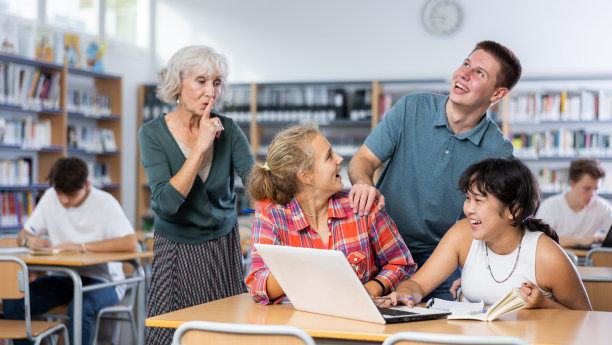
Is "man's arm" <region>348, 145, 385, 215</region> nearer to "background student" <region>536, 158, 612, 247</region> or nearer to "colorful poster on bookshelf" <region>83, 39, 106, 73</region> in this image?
"background student" <region>536, 158, 612, 247</region>

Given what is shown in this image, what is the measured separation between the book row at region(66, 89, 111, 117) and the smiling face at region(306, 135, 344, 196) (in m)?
6.00

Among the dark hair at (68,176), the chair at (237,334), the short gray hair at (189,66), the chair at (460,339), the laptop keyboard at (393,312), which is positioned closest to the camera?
the chair at (460,339)

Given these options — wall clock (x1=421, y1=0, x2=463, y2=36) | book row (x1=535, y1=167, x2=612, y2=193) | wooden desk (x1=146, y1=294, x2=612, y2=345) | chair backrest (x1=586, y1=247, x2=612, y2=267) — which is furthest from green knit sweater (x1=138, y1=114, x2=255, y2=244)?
wall clock (x1=421, y1=0, x2=463, y2=36)

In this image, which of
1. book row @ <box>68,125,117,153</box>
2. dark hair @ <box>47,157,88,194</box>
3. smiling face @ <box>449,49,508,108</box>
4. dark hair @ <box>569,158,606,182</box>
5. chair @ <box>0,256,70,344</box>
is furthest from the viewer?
book row @ <box>68,125,117,153</box>

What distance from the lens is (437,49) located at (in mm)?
8172

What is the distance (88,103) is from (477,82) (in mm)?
6352

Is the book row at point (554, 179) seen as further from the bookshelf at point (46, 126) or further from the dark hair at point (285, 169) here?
the dark hair at point (285, 169)

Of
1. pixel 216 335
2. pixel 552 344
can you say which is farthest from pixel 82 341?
pixel 552 344

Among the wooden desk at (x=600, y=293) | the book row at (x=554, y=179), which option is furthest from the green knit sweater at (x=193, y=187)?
the book row at (x=554, y=179)

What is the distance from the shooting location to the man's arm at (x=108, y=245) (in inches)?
154

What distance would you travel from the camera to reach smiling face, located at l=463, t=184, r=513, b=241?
2058 mm

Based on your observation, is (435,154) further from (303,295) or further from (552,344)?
(552,344)

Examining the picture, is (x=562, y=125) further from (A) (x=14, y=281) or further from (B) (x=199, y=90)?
(A) (x=14, y=281)

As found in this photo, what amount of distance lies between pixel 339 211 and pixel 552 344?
817mm
